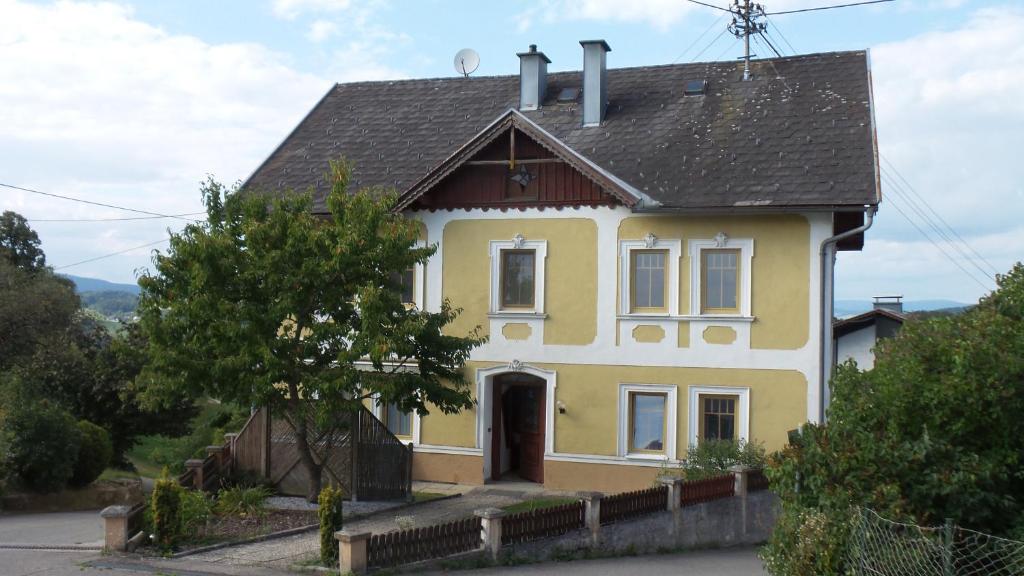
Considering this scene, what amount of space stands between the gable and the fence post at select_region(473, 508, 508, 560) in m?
7.96

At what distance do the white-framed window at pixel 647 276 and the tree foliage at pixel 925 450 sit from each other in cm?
908

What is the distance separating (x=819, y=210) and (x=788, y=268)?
117cm

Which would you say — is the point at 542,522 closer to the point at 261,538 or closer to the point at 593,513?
the point at 593,513

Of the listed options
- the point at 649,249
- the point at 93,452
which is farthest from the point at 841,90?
the point at 93,452

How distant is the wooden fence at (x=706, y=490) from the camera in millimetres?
16500

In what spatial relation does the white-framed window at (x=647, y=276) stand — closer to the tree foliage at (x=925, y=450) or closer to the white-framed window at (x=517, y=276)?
the white-framed window at (x=517, y=276)

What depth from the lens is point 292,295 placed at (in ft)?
50.5

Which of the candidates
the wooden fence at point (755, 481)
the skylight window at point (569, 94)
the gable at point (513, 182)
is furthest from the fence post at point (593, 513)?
the skylight window at point (569, 94)

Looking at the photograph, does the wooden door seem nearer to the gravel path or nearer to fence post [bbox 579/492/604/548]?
the gravel path

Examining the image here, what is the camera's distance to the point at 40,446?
19156mm

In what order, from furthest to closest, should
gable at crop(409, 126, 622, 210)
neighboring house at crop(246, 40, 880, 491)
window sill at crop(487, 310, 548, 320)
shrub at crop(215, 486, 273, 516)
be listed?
window sill at crop(487, 310, 548, 320)
gable at crop(409, 126, 622, 210)
neighboring house at crop(246, 40, 880, 491)
shrub at crop(215, 486, 273, 516)

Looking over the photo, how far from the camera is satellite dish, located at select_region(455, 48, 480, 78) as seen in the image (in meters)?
25.5

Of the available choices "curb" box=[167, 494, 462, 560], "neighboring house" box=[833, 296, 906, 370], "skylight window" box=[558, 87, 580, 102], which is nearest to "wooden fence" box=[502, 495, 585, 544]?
"curb" box=[167, 494, 462, 560]

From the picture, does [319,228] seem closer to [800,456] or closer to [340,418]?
[340,418]
